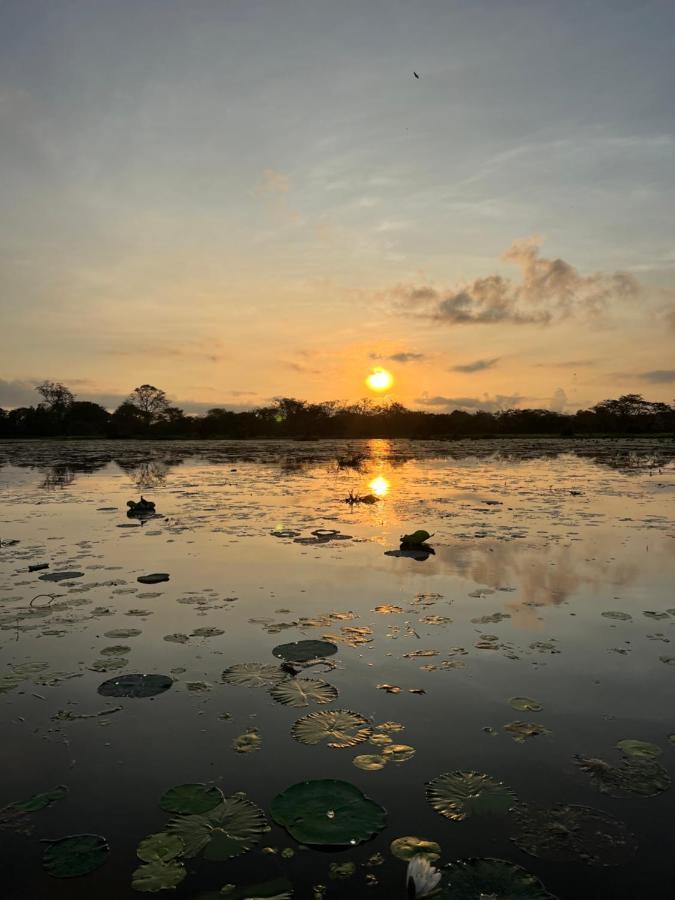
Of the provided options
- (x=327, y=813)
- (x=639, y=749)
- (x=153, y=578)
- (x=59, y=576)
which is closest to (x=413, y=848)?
(x=327, y=813)

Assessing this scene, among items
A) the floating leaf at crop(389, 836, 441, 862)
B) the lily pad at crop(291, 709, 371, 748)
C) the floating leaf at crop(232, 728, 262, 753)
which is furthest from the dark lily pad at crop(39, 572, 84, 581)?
the floating leaf at crop(389, 836, 441, 862)

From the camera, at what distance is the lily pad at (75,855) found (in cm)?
288

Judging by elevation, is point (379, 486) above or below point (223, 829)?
above

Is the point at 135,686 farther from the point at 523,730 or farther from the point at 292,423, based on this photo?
the point at 292,423

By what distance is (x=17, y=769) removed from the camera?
3.79 meters

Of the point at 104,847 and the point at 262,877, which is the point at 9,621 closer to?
the point at 104,847

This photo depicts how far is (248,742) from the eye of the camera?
410 cm

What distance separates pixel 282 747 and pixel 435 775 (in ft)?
3.55

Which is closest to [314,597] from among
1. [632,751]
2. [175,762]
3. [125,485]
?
[175,762]

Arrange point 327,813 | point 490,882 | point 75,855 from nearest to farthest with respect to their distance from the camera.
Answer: point 490,882
point 75,855
point 327,813

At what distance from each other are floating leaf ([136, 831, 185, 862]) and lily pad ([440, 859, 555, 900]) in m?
1.39

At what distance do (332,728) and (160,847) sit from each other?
1535 millimetres

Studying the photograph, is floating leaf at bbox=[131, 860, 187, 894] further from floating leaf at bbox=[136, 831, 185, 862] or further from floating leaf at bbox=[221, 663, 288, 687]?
floating leaf at bbox=[221, 663, 288, 687]

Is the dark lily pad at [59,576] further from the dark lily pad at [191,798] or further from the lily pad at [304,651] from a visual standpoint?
the dark lily pad at [191,798]
